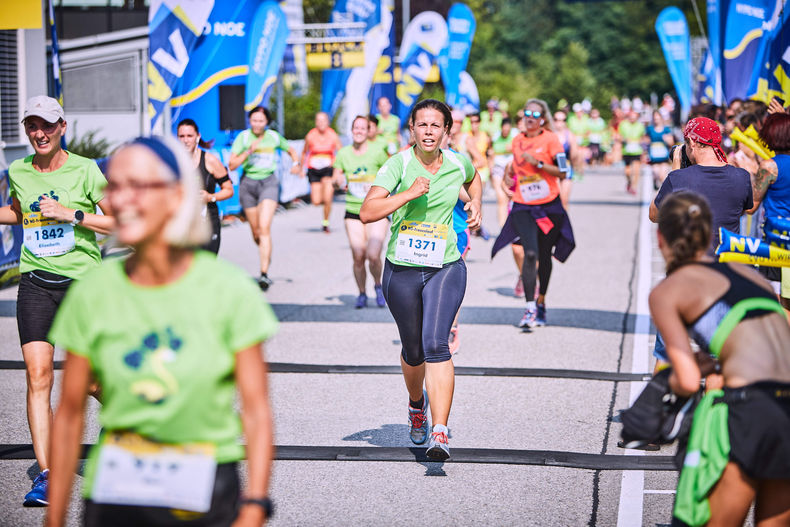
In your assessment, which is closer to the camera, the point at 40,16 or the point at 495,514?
the point at 495,514

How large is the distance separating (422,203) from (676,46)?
2007cm

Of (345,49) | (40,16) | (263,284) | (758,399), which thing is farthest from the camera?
(345,49)

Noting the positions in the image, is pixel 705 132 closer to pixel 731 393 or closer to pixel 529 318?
pixel 731 393

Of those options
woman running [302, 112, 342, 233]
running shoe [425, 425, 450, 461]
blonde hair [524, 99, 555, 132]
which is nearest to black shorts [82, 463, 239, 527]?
running shoe [425, 425, 450, 461]

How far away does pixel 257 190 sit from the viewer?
1288 cm

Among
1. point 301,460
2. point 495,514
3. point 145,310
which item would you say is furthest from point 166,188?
point 301,460

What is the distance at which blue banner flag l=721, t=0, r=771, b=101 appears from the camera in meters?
13.3

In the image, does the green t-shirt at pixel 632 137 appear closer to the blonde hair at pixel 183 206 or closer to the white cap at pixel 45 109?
the white cap at pixel 45 109

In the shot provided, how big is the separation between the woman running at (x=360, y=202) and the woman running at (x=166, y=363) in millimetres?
7746

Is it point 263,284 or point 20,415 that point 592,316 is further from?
point 20,415

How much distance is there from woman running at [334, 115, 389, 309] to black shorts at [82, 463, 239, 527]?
7.76 meters

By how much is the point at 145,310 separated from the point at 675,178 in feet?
13.1

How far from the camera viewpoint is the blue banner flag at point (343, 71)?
2548cm

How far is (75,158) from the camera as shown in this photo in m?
5.52
